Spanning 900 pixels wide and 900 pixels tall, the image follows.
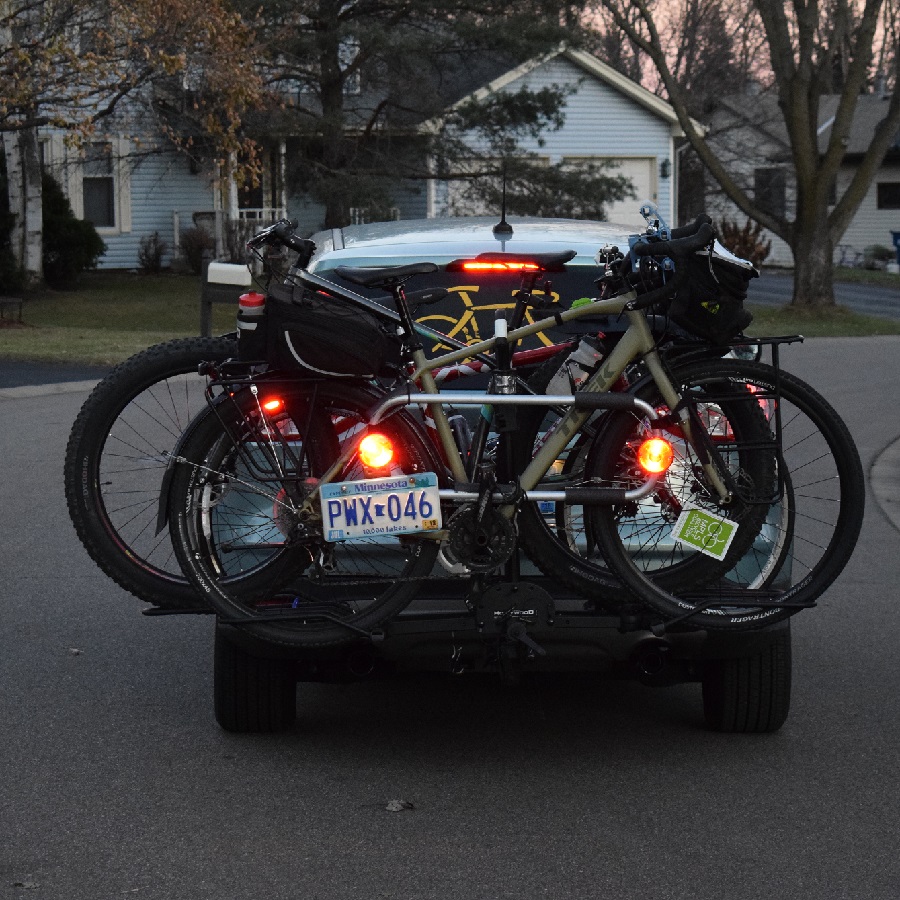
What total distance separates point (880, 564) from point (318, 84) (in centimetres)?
2485

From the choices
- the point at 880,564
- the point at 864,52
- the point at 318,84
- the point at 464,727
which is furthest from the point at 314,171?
the point at 464,727

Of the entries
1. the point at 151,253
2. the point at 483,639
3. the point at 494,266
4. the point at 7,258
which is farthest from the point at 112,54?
the point at 483,639

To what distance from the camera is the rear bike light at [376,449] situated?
489 centimetres

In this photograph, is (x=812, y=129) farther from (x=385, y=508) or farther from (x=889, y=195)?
(x=385, y=508)

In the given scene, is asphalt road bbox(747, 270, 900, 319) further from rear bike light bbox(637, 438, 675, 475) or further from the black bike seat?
the black bike seat

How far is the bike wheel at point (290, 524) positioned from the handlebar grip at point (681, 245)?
88 cm

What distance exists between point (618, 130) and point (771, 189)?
11.9m

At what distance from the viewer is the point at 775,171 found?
53.5 metres

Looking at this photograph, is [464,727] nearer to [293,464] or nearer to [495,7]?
[293,464]

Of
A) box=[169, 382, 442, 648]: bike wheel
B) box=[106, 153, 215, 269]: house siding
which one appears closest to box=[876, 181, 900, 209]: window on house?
box=[106, 153, 215, 269]: house siding

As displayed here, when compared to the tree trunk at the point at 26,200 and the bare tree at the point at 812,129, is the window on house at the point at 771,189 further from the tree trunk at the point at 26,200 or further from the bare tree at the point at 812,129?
the tree trunk at the point at 26,200

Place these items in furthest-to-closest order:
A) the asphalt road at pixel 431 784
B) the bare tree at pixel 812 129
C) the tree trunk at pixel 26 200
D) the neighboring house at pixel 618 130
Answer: the neighboring house at pixel 618 130 < the tree trunk at pixel 26 200 < the bare tree at pixel 812 129 < the asphalt road at pixel 431 784

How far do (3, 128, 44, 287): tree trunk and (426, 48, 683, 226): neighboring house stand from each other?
43.2 ft

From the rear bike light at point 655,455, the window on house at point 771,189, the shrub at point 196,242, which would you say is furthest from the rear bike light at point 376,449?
the window on house at point 771,189
